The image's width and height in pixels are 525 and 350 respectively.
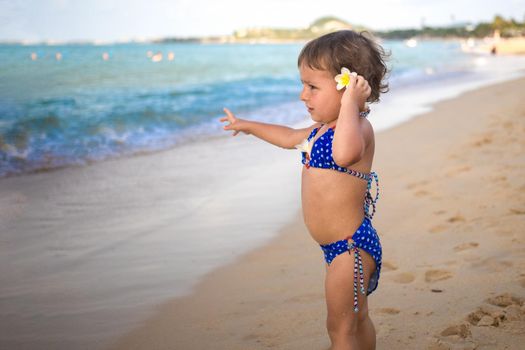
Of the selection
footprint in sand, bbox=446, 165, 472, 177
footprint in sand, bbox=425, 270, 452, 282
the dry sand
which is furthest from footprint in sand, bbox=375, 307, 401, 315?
footprint in sand, bbox=446, 165, 472, 177

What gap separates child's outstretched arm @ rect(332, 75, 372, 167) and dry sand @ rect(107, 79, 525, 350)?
106cm

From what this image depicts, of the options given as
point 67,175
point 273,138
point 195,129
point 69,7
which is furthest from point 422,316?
point 69,7

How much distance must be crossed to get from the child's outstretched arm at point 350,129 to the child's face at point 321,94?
0.13m

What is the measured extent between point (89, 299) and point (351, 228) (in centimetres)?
189

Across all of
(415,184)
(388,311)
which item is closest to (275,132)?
(388,311)

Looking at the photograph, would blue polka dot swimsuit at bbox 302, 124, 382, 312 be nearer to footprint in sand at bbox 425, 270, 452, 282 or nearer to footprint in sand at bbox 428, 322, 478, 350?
footprint in sand at bbox 428, 322, 478, 350

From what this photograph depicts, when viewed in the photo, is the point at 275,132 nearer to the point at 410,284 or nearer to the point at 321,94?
the point at 321,94

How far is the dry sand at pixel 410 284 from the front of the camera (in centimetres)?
272

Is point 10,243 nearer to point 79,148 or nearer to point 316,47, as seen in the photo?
point 316,47

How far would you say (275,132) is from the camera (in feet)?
8.68

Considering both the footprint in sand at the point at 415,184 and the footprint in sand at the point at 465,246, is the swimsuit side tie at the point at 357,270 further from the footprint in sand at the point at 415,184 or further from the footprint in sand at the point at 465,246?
the footprint in sand at the point at 415,184

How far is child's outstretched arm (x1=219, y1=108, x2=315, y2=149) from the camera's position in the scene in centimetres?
254

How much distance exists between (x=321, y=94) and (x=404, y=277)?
1656 millimetres

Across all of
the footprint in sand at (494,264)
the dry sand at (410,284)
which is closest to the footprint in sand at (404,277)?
the dry sand at (410,284)
